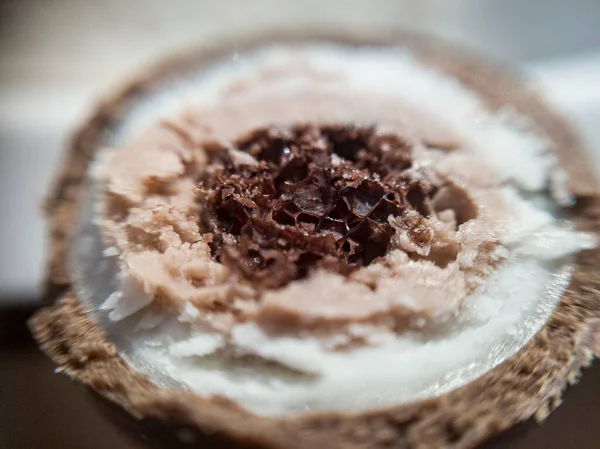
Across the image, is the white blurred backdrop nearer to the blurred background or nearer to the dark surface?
the blurred background

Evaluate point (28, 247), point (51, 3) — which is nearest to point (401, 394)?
point (28, 247)

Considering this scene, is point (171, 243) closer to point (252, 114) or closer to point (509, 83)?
point (252, 114)

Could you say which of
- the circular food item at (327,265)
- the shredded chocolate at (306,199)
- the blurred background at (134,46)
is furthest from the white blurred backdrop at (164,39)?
the shredded chocolate at (306,199)

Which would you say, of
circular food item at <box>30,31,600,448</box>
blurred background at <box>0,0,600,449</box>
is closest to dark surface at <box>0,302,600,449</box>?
circular food item at <box>30,31,600,448</box>

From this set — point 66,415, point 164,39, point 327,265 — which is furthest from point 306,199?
point 164,39

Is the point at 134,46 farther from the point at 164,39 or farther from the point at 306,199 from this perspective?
the point at 306,199
